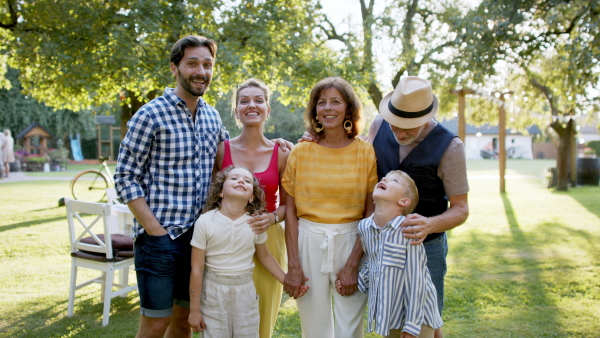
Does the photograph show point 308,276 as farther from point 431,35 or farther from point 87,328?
point 431,35

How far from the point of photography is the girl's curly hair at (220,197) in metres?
2.82

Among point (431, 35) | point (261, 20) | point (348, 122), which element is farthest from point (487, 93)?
point (348, 122)

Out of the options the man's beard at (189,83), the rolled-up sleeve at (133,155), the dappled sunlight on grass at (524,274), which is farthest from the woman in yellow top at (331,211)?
the dappled sunlight on grass at (524,274)

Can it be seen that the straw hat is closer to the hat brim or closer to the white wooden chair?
the hat brim

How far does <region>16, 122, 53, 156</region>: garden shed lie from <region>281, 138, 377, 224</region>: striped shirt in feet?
99.5

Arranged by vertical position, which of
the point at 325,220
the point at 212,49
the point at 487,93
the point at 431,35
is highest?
the point at 431,35

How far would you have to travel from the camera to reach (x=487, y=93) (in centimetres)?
1524

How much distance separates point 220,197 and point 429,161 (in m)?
1.16

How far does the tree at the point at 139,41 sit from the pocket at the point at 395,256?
6.92 metres

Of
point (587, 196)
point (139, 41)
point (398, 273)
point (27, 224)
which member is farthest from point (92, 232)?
point (587, 196)

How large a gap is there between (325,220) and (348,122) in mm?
567

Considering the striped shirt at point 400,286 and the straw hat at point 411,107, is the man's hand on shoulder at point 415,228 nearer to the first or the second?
the striped shirt at point 400,286

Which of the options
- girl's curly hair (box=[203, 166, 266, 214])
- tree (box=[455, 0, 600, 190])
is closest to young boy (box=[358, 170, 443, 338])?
girl's curly hair (box=[203, 166, 266, 214])

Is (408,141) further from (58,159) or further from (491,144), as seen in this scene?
(491,144)
